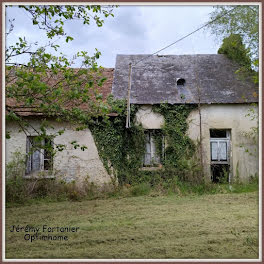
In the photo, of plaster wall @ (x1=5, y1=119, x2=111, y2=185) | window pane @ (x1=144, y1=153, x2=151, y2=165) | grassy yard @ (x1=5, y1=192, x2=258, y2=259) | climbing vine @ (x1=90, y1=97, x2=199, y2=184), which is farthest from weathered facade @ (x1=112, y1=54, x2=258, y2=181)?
plaster wall @ (x1=5, y1=119, x2=111, y2=185)

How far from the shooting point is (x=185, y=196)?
836cm

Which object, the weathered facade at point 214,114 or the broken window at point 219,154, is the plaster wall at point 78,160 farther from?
the broken window at point 219,154

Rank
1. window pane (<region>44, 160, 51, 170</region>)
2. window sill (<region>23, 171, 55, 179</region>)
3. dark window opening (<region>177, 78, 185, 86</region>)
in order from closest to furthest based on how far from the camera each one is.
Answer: window sill (<region>23, 171, 55, 179</region>)
window pane (<region>44, 160, 51, 170</region>)
dark window opening (<region>177, 78, 185, 86</region>)

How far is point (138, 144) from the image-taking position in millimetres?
9859

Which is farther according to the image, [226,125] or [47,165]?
[226,125]

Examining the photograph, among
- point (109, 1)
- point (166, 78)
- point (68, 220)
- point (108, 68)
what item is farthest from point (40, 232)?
point (108, 68)

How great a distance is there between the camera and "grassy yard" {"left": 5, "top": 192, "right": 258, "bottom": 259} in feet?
13.9

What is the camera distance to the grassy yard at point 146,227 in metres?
4.23

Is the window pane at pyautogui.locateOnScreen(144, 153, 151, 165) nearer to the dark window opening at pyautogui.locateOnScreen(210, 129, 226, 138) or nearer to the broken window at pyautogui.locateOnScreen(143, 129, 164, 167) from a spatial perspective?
the broken window at pyautogui.locateOnScreen(143, 129, 164, 167)

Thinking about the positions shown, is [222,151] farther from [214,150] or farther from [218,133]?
[218,133]

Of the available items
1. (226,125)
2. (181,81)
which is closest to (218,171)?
(226,125)

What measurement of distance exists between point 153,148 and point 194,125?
5.71ft

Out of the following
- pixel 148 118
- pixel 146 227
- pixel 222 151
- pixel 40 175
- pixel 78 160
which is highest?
pixel 148 118

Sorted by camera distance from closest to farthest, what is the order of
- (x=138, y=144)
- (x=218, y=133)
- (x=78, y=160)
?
(x=78, y=160)
(x=138, y=144)
(x=218, y=133)
